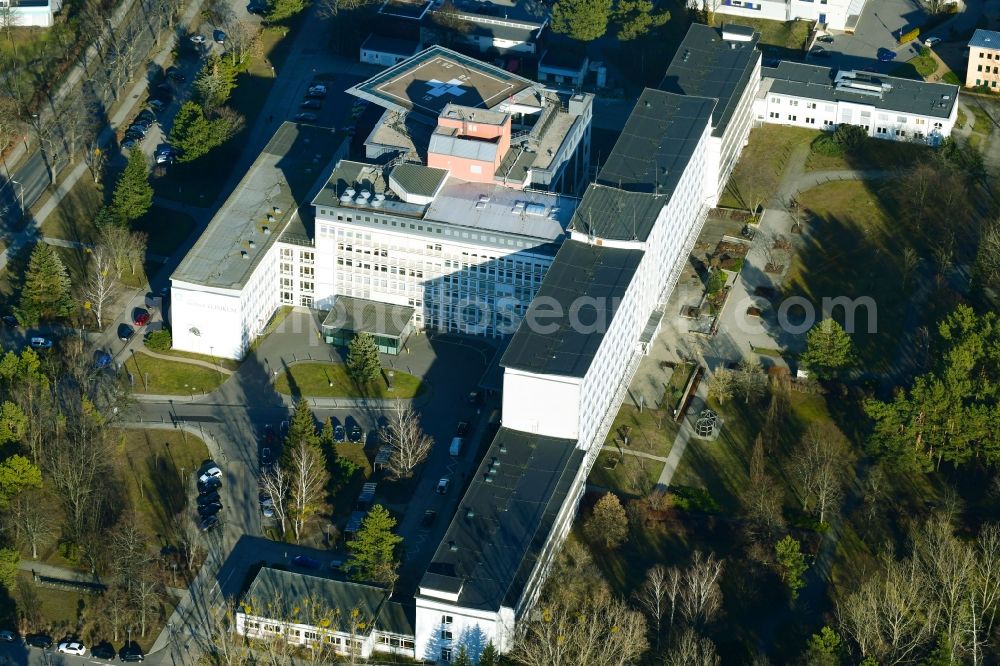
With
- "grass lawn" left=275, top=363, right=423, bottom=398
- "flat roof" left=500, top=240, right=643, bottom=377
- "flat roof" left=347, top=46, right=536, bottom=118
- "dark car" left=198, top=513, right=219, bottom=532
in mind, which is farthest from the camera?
"flat roof" left=347, top=46, right=536, bottom=118

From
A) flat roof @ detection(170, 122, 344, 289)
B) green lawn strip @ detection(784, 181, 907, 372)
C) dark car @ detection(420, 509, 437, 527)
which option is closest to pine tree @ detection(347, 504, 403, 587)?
dark car @ detection(420, 509, 437, 527)

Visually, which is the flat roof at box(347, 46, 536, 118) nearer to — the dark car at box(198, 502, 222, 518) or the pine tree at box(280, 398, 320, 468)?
the pine tree at box(280, 398, 320, 468)

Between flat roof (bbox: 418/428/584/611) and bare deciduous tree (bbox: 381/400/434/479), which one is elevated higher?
flat roof (bbox: 418/428/584/611)

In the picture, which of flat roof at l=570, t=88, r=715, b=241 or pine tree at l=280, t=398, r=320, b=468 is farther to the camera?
flat roof at l=570, t=88, r=715, b=241

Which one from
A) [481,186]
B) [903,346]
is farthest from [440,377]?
[903,346]

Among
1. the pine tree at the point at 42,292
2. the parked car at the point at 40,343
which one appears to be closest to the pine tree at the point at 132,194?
the pine tree at the point at 42,292

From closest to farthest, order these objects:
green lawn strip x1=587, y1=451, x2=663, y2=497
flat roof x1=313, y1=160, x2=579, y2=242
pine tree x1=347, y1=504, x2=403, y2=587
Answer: pine tree x1=347, y1=504, x2=403, y2=587
green lawn strip x1=587, y1=451, x2=663, y2=497
flat roof x1=313, y1=160, x2=579, y2=242

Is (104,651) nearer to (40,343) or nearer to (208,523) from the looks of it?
(208,523)
